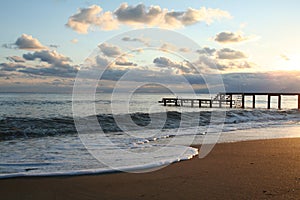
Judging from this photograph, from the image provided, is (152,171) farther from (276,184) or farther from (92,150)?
(92,150)

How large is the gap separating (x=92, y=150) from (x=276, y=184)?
4.78 metres

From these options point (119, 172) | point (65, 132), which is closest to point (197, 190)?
point (119, 172)

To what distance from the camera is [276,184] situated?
4.34 meters

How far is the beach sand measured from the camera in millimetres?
3924

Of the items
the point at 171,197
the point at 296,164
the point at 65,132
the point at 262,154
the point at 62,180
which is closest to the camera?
the point at 171,197

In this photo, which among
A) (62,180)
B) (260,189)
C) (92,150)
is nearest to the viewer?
(260,189)

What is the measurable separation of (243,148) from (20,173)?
5.60 metres

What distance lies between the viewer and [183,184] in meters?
4.47

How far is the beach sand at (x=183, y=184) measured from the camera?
3924 mm

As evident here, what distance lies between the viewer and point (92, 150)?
25.5ft

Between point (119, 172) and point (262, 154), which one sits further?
point (262, 154)

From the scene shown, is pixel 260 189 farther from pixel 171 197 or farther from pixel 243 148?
pixel 243 148

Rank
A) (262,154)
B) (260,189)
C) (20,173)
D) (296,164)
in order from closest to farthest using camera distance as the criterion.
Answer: (260,189) < (20,173) < (296,164) < (262,154)

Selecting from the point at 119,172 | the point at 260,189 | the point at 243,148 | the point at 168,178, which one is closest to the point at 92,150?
the point at 119,172
